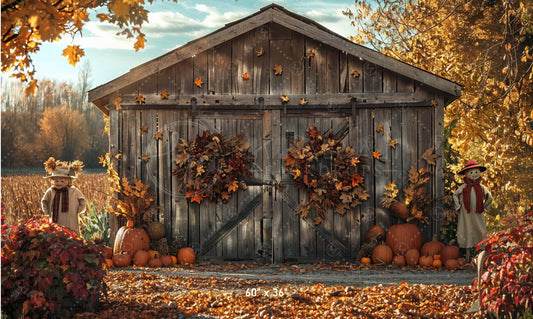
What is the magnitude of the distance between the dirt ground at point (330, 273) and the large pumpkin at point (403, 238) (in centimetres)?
44

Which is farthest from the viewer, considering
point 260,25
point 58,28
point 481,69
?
point 481,69

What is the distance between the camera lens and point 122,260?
30.0ft

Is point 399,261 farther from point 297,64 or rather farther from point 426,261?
point 297,64

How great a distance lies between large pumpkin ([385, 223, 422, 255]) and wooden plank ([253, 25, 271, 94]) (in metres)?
3.50

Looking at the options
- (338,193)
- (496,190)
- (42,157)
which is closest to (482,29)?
(496,190)

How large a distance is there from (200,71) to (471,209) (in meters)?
5.62

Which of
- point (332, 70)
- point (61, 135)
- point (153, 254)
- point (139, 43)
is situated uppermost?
point (61, 135)

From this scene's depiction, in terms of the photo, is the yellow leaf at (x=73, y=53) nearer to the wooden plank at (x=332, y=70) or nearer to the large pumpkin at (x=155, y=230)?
the large pumpkin at (x=155, y=230)

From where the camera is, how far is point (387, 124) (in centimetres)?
963

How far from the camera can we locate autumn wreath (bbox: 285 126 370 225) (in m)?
9.46

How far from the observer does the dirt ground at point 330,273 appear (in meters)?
7.85

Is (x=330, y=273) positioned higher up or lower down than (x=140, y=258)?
lower down

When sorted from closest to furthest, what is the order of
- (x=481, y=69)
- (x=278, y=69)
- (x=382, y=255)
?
(x=382, y=255)
(x=278, y=69)
(x=481, y=69)

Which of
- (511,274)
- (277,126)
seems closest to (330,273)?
(277,126)
